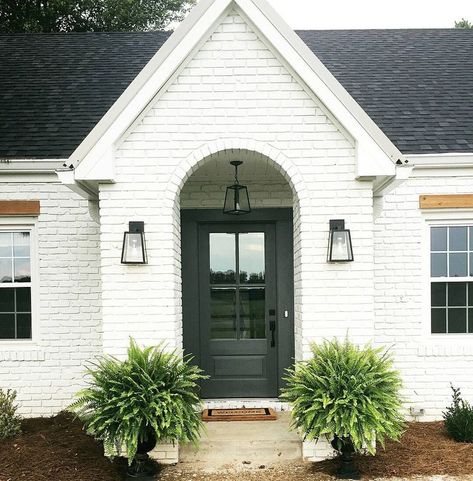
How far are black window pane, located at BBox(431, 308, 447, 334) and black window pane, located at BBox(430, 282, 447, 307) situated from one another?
92 mm

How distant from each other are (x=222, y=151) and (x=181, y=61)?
0.96m

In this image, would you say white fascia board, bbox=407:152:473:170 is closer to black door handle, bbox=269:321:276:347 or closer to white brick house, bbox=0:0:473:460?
white brick house, bbox=0:0:473:460

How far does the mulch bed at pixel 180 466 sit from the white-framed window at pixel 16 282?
5.75ft

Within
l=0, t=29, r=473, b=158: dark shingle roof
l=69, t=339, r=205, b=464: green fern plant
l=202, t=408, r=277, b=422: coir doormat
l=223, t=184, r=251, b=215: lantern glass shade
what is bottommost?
l=202, t=408, r=277, b=422: coir doormat

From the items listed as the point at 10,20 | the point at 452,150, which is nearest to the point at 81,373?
the point at 452,150

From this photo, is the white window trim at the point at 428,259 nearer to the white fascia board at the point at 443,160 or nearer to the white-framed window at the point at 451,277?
the white-framed window at the point at 451,277

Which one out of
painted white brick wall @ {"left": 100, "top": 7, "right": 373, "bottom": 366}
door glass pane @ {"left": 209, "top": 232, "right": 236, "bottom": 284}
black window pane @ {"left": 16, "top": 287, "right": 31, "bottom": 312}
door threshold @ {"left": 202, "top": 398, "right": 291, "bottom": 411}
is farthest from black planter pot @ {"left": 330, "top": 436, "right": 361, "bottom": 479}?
black window pane @ {"left": 16, "top": 287, "right": 31, "bottom": 312}

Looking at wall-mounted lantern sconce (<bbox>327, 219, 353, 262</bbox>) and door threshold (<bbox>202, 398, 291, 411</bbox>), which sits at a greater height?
wall-mounted lantern sconce (<bbox>327, 219, 353, 262</bbox>)

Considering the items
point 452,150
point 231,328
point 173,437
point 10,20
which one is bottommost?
point 173,437

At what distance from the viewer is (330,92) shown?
531cm

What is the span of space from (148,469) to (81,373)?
2.32 meters

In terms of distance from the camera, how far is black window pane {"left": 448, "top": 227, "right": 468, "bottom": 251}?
7215mm

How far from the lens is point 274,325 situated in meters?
7.26

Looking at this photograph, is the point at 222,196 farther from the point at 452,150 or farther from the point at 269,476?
the point at 269,476
